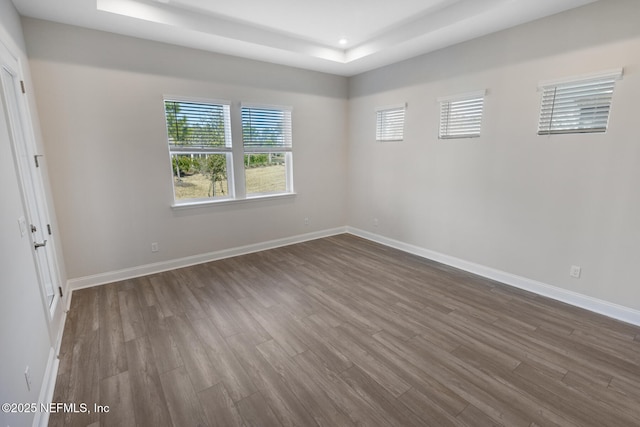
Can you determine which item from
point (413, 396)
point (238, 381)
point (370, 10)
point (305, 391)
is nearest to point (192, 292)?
point (238, 381)

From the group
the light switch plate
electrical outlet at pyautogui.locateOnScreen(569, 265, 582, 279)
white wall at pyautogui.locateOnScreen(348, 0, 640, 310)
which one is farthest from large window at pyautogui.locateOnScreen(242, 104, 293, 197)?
electrical outlet at pyautogui.locateOnScreen(569, 265, 582, 279)

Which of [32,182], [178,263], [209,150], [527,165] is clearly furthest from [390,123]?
[32,182]

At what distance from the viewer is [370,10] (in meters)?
3.20

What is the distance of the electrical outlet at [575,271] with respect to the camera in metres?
3.00

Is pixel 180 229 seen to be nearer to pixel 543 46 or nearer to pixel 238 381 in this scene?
pixel 238 381

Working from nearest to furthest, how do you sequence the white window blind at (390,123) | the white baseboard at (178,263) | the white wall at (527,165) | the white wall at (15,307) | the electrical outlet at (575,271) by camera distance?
the white wall at (15,307), the white wall at (527,165), the electrical outlet at (575,271), the white baseboard at (178,263), the white window blind at (390,123)

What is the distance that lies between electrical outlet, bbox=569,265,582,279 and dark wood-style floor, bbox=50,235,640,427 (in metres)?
0.37

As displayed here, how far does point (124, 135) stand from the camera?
3477 millimetres

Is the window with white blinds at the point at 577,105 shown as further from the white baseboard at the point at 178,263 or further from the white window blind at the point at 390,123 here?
the white baseboard at the point at 178,263

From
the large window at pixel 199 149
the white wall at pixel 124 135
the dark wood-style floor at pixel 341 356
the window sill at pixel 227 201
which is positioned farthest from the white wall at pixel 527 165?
the large window at pixel 199 149

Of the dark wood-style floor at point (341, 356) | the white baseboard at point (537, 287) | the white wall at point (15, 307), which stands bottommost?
the dark wood-style floor at point (341, 356)

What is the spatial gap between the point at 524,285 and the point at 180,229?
14.3ft

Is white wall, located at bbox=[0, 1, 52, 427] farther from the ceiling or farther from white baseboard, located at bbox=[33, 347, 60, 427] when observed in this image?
the ceiling

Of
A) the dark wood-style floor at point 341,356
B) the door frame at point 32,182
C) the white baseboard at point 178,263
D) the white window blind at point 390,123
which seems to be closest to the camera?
the dark wood-style floor at point 341,356
